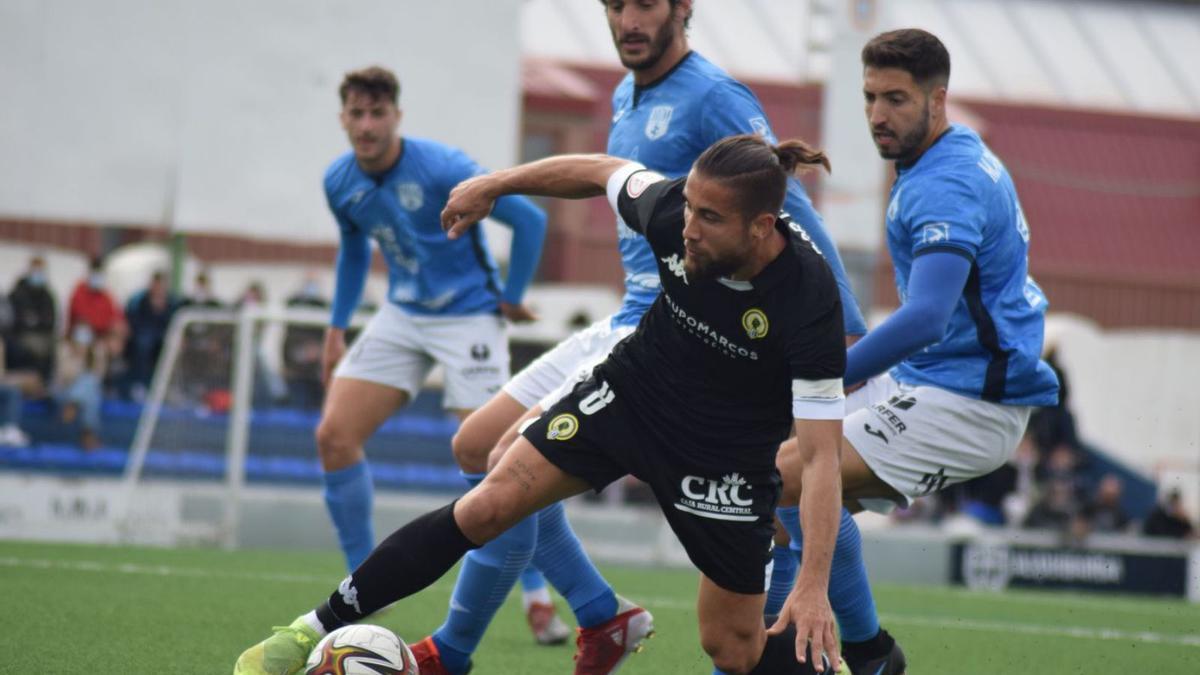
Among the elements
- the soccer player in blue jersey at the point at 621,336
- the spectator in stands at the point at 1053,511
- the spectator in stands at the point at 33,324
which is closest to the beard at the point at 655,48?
the soccer player in blue jersey at the point at 621,336

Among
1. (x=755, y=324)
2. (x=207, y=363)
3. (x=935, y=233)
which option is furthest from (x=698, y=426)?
(x=207, y=363)

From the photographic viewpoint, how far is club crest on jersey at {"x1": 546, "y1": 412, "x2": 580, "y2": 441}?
15.5 ft

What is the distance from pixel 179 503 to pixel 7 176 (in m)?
3.57

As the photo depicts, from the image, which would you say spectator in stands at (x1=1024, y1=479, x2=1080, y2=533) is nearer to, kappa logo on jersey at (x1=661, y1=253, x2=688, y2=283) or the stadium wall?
the stadium wall

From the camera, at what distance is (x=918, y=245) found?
512cm

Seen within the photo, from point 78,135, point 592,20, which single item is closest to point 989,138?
point 592,20

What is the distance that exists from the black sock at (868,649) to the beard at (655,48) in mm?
2131

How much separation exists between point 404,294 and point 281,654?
3208 mm

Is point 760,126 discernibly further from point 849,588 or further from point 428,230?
point 428,230

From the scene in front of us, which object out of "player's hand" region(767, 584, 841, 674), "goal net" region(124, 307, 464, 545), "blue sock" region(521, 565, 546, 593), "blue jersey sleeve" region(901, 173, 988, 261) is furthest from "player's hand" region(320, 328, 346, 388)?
"goal net" region(124, 307, 464, 545)

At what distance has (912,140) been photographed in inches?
211

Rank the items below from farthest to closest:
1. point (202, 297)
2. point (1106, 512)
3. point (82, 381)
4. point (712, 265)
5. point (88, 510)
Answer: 1. point (1106, 512)
2. point (202, 297)
3. point (82, 381)
4. point (88, 510)
5. point (712, 265)

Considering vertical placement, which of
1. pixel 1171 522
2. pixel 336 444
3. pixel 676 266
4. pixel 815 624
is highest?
pixel 676 266

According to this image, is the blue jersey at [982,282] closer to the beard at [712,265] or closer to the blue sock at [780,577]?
the blue sock at [780,577]
